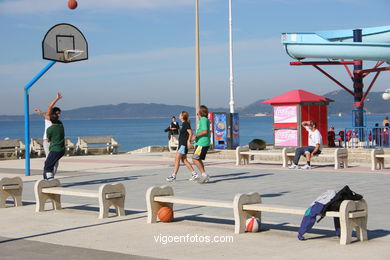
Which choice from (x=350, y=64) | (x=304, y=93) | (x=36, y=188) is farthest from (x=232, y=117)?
(x=36, y=188)

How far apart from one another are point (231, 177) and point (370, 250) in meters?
10.1

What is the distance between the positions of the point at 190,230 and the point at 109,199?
1.89 m

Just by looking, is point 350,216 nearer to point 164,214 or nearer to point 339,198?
point 339,198

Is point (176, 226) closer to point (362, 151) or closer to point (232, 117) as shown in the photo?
point (362, 151)

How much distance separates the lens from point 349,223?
27.9 ft

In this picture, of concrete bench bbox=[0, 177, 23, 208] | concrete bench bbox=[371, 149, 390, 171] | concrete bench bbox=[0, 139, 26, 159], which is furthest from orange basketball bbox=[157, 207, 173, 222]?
concrete bench bbox=[0, 139, 26, 159]

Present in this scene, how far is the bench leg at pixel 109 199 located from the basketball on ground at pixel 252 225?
8.12 ft

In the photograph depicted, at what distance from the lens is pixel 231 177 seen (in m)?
18.2

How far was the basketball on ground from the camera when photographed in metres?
9.38

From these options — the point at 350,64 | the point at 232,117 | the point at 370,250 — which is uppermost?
the point at 350,64

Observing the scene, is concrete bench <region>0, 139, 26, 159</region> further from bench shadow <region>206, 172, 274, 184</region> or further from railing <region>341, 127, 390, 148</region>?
bench shadow <region>206, 172, 274, 184</region>

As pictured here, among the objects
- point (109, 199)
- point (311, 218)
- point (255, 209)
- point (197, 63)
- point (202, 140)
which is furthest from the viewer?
point (197, 63)

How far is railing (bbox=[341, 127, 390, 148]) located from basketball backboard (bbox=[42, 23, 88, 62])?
11.5m

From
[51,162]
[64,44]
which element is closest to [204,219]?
[51,162]
